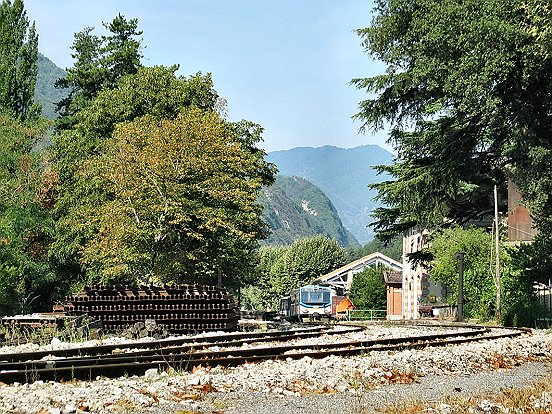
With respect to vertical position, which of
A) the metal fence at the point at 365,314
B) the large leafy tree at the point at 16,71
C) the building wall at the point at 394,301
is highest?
the large leafy tree at the point at 16,71

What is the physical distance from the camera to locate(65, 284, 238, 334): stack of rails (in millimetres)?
29906

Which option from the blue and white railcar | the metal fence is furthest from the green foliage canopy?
the blue and white railcar

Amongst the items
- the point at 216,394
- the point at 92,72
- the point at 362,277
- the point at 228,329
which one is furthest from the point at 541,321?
the point at 362,277

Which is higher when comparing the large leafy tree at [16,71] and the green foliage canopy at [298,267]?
the large leafy tree at [16,71]

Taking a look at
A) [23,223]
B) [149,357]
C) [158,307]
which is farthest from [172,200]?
[149,357]

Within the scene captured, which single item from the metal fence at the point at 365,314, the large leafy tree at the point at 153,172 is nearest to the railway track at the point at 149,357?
the large leafy tree at the point at 153,172

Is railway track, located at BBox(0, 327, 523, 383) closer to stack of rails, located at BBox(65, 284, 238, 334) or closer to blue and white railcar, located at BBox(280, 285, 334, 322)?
stack of rails, located at BBox(65, 284, 238, 334)

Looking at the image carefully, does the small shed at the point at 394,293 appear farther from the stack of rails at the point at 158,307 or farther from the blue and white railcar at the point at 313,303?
the stack of rails at the point at 158,307

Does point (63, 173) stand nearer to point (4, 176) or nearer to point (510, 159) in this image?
point (4, 176)

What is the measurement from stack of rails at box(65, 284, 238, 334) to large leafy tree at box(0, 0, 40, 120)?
33.8m

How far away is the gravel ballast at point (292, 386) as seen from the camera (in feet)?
31.8

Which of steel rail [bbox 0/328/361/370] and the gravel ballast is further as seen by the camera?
steel rail [bbox 0/328/361/370]

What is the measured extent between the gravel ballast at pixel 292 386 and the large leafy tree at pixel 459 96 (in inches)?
641

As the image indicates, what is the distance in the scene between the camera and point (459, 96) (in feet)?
116
